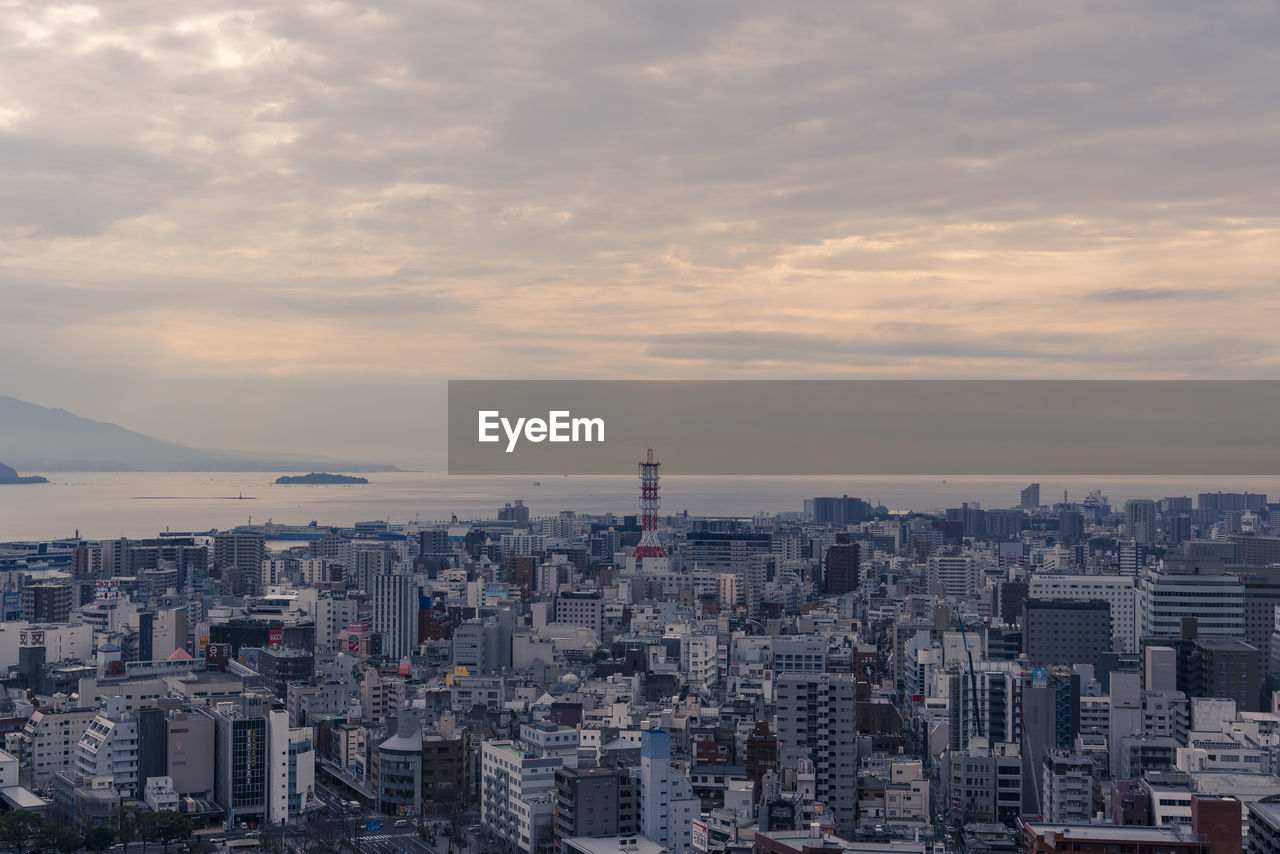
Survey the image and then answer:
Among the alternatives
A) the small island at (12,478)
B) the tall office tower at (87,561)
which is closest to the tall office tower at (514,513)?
the tall office tower at (87,561)

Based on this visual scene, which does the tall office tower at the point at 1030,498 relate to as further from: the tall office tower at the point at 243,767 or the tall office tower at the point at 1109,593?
the tall office tower at the point at 243,767

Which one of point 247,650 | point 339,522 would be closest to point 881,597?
point 247,650

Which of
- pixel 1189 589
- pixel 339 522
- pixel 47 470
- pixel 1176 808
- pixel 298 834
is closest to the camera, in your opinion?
pixel 1176 808

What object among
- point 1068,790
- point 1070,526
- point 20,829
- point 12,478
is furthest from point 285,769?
point 12,478

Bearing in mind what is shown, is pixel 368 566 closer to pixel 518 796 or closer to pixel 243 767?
pixel 243 767

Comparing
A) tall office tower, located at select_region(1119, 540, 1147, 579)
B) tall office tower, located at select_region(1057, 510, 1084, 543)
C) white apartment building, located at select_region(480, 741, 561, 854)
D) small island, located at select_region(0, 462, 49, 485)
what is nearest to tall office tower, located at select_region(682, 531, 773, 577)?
tall office tower, located at select_region(1119, 540, 1147, 579)

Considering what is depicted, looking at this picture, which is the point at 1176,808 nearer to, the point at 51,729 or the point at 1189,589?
the point at 51,729

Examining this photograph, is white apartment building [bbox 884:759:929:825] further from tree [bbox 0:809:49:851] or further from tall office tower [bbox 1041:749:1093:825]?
tree [bbox 0:809:49:851]
